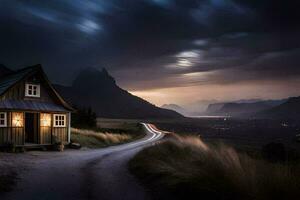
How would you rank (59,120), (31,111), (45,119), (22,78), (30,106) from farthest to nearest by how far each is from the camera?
(59,120), (45,119), (22,78), (30,106), (31,111)

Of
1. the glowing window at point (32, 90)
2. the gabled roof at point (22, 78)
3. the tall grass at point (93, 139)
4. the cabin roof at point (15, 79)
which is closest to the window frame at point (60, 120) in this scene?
the gabled roof at point (22, 78)

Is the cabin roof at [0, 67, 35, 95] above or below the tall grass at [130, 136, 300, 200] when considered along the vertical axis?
above

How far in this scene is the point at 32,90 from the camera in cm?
2592

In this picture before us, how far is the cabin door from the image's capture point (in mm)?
25964

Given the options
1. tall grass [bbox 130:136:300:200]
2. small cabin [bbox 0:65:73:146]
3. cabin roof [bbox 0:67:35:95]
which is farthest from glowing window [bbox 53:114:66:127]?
tall grass [bbox 130:136:300:200]

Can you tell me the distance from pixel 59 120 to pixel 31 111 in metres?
2.93

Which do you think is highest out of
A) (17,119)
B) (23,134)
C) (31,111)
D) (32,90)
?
(32,90)

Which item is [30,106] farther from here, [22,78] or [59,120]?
[59,120]

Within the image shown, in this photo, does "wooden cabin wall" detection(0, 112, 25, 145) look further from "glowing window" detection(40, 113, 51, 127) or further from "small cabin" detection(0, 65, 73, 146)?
"glowing window" detection(40, 113, 51, 127)

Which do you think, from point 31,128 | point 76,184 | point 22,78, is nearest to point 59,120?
point 31,128

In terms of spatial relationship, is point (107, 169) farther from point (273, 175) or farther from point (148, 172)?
point (273, 175)

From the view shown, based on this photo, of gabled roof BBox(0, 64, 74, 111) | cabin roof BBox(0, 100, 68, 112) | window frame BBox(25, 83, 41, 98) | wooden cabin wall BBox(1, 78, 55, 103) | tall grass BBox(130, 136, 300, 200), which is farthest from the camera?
window frame BBox(25, 83, 41, 98)

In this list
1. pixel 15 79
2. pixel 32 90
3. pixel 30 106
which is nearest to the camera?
pixel 30 106

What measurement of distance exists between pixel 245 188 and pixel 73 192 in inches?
204
